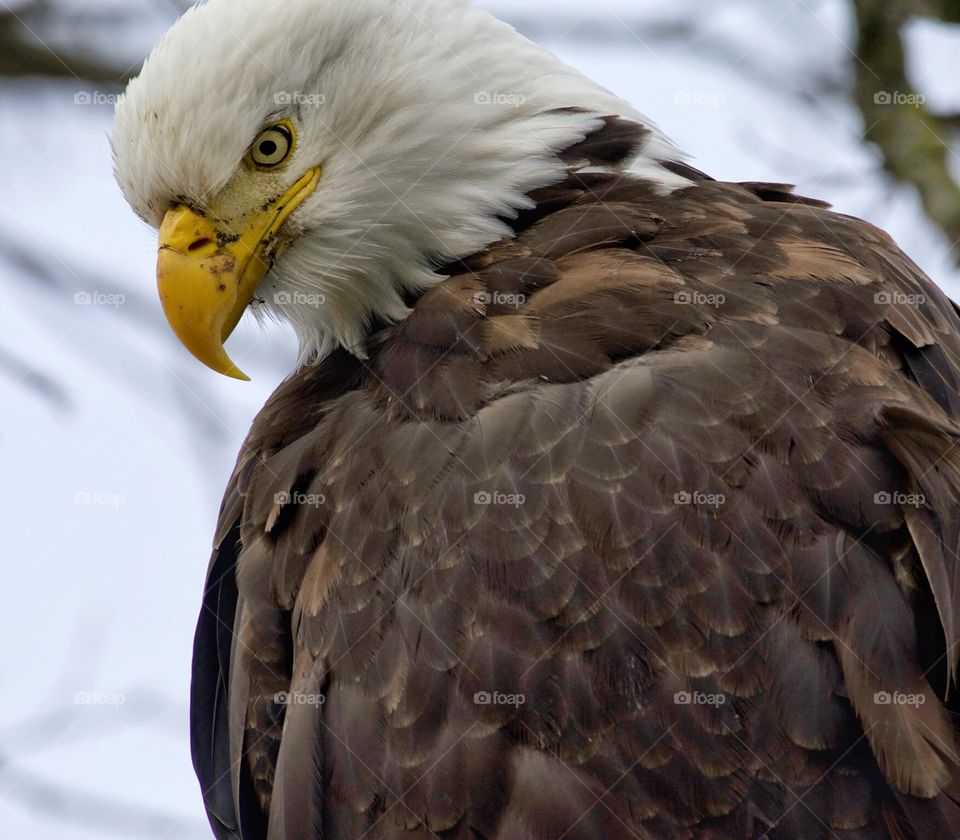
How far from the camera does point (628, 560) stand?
10.3ft

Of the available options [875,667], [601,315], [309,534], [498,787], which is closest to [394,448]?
[309,534]

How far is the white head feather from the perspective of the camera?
367 cm

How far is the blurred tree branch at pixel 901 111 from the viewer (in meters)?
4.76

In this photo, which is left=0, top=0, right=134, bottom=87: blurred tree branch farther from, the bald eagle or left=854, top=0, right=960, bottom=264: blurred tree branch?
left=854, top=0, right=960, bottom=264: blurred tree branch

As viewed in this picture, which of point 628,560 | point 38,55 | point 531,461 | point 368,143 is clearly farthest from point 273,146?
point 38,55

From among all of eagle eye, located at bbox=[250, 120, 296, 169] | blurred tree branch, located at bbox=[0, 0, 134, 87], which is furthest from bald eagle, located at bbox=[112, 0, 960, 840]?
blurred tree branch, located at bbox=[0, 0, 134, 87]

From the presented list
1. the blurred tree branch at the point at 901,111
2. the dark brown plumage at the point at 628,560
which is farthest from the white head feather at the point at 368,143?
the blurred tree branch at the point at 901,111

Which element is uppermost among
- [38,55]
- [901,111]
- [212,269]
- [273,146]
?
[901,111]

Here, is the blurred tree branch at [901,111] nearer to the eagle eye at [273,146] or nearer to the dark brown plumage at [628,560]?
the dark brown plumage at [628,560]

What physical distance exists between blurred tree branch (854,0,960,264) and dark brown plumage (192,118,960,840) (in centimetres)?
121

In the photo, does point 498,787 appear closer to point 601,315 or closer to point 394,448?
point 394,448

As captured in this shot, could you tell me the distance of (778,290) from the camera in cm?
342

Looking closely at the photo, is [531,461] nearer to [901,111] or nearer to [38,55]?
[901,111]

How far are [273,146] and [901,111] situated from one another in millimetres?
2241
